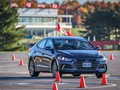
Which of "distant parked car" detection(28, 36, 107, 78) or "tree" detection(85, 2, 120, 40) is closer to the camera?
"distant parked car" detection(28, 36, 107, 78)

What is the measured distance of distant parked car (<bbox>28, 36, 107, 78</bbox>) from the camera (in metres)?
19.9

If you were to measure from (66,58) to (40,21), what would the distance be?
335ft

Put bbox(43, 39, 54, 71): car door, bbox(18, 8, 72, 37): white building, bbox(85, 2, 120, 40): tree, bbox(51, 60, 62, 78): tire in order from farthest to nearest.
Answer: bbox(18, 8, 72, 37): white building < bbox(85, 2, 120, 40): tree < bbox(43, 39, 54, 71): car door < bbox(51, 60, 62, 78): tire

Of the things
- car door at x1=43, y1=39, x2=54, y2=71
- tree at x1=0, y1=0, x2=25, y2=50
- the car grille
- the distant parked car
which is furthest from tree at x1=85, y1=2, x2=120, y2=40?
the car grille

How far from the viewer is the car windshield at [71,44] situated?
2100 cm

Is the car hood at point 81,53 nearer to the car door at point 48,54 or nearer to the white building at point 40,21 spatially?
the car door at point 48,54

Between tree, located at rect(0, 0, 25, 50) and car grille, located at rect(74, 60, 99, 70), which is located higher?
car grille, located at rect(74, 60, 99, 70)

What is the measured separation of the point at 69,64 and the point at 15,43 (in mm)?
56684

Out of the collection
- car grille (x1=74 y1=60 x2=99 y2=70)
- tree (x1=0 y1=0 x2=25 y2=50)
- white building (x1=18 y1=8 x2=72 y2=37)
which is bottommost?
white building (x1=18 y1=8 x2=72 y2=37)

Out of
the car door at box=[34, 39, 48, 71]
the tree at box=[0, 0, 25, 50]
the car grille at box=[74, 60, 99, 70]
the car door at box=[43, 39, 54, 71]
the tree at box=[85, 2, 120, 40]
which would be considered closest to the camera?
the car grille at box=[74, 60, 99, 70]

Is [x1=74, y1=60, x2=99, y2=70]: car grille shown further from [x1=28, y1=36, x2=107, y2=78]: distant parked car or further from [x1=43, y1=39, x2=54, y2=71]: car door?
[x1=43, y1=39, x2=54, y2=71]: car door

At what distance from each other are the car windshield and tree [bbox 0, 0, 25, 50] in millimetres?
52849

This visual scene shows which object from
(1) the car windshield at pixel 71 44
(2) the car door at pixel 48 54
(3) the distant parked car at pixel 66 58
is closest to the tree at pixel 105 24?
(3) the distant parked car at pixel 66 58

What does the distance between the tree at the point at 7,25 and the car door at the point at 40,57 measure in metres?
52.2
